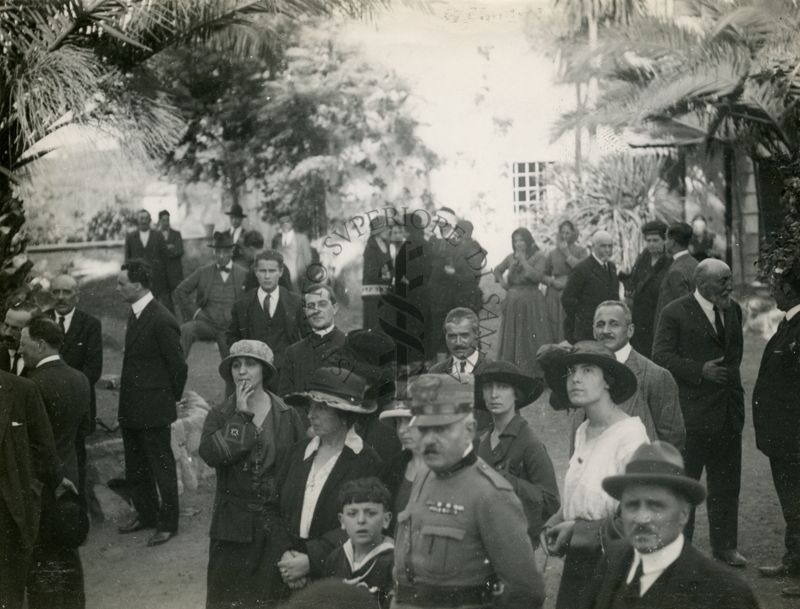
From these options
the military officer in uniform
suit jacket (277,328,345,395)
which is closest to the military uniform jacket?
the military officer in uniform

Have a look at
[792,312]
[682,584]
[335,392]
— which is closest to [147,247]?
[335,392]

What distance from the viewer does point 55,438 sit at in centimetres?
598

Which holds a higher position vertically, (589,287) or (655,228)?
(655,228)

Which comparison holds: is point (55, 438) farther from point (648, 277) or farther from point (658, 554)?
point (648, 277)

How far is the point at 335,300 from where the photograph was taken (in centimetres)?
613

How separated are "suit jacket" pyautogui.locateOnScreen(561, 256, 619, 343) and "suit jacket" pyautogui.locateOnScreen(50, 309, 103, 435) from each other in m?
2.65

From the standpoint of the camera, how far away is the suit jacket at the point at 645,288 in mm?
5910

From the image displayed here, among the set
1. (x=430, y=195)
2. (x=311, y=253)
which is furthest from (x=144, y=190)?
(x=430, y=195)

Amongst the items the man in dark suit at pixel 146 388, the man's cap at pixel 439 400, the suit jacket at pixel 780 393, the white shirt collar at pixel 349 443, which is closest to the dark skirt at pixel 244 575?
the white shirt collar at pixel 349 443

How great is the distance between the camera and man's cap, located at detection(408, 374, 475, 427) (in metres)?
5.40

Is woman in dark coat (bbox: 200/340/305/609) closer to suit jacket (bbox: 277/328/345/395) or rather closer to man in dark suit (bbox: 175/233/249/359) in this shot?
suit jacket (bbox: 277/328/345/395)

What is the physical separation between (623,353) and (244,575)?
7.49 feet

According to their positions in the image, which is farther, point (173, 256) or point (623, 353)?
point (173, 256)

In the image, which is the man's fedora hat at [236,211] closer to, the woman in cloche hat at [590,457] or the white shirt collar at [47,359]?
the white shirt collar at [47,359]
